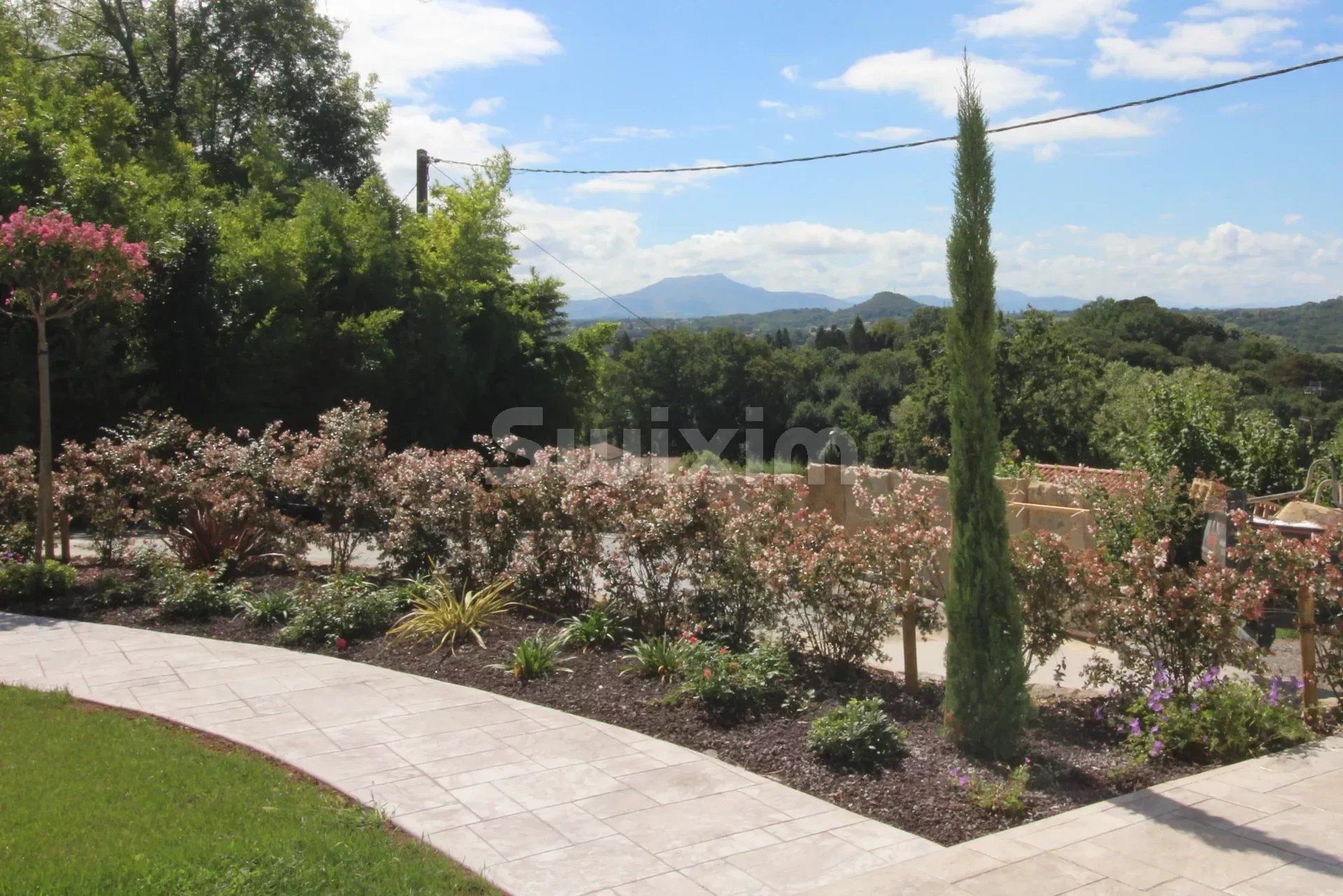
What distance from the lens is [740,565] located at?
7758 mm

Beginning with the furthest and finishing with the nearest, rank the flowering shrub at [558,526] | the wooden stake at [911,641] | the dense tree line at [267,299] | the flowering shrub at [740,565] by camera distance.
A: the dense tree line at [267,299] < the flowering shrub at [558,526] < the flowering shrub at [740,565] < the wooden stake at [911,641]

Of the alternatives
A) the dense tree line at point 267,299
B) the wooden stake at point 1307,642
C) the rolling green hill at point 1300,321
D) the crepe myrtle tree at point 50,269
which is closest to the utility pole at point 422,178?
the dense tree line at point 267,299

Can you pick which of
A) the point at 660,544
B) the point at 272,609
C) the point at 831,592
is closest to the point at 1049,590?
the point at 831,592

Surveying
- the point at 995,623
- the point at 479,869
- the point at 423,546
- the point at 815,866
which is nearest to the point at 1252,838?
the point at 995,623

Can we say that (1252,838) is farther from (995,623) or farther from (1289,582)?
(1289,582)

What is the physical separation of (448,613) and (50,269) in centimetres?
512

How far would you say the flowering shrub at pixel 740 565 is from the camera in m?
7.68

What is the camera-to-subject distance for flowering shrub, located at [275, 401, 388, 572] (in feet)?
33.0

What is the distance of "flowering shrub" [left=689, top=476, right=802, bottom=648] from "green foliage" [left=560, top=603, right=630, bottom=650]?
64 centimetres

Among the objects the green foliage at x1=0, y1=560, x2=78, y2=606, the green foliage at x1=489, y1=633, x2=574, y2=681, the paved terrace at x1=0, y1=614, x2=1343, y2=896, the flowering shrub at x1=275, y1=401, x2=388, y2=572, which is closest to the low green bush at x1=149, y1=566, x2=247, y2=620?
the green foliage at x1=0, y1=560, x2=78, y2=606

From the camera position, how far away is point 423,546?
9859 mm

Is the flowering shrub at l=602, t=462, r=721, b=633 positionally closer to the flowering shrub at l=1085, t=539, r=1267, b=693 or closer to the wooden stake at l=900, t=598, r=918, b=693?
the wooden stake at l=900, t=598, r=918, b=693

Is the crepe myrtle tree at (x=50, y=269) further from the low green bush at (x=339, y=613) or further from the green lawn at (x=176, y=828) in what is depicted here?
the green lawn at (x=176, y=828)

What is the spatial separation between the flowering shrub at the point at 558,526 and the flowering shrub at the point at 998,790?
4.15m
